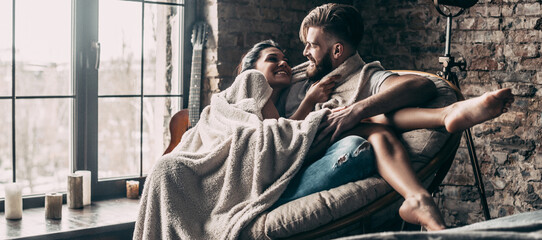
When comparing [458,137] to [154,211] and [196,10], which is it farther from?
[196,10]

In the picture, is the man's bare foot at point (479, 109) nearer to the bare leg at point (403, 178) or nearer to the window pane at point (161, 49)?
the bare leg at point (403, 178)

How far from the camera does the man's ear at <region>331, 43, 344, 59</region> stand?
283 cm

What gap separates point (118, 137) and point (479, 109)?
2.37 meters

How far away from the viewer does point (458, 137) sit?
2.41 metres

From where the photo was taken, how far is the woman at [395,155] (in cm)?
209

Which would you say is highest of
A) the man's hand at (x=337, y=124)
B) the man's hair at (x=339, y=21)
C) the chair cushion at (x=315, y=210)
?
the man's hair at (x=339, y=21)

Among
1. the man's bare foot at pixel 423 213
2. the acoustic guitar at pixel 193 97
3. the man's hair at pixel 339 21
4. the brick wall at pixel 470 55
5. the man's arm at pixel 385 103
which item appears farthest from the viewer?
the acoustic guitar at pixel 193 97

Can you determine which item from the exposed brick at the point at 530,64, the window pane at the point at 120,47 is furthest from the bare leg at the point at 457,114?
the window pane at the point at 120,47

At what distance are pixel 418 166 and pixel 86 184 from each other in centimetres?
204

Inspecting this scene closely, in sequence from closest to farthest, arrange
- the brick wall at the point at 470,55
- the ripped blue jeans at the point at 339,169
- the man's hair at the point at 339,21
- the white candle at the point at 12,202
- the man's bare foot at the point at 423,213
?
1. the man's bare foot at the point at 423,213
2. the ripped blue jeans at the point at 339,169
3. the man's hair at the point at 339,21
4. the white candle at the point at 12,202
5. the brick wall at the point at 470,55

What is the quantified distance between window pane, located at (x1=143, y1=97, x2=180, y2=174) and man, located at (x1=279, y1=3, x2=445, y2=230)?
1146 mm

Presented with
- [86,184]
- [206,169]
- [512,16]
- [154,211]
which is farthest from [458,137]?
[86,184]

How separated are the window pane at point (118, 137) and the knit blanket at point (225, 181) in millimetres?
1414

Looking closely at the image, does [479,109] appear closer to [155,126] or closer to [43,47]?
[155,126]
